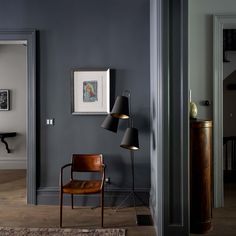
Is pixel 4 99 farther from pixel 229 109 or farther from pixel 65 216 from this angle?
pixel 229 109

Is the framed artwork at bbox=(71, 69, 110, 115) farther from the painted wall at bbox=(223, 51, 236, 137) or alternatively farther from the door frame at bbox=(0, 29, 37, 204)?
the painted wall at bbox=(223, 51, 236, 137)

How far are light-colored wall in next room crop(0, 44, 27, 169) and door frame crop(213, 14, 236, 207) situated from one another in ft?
14.6

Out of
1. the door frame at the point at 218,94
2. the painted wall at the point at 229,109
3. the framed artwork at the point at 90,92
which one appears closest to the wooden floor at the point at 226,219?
the door frame at the point at 218,94

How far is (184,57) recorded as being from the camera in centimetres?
246

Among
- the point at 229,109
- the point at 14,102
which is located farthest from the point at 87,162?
the point at 229,109

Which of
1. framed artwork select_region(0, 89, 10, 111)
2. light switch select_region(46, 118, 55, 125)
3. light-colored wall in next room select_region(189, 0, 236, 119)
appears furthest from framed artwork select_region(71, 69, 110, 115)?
framed artwork select_region(0, 89, 10, 111)

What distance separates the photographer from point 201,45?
3.48 metres

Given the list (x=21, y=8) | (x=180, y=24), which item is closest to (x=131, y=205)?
(x=180, y=24)

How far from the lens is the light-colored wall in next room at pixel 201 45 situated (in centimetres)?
346

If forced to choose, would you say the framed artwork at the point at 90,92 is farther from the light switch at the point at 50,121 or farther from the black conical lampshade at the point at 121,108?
the black conical lampshade at the point at 121,108

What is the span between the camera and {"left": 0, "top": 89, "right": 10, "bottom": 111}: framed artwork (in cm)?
605

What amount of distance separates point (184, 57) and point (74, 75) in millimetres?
1711

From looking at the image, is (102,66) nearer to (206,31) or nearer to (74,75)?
(74,75)

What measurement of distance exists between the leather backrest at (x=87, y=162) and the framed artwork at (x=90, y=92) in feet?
2.05
